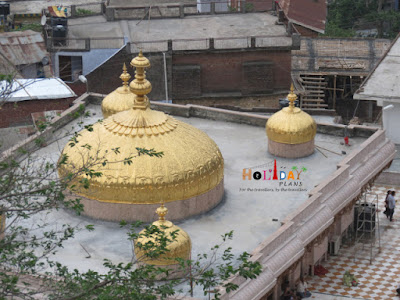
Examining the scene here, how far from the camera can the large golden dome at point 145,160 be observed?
113 feet

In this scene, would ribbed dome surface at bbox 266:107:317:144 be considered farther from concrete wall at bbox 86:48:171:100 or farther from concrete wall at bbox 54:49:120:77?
concrete wall at bbox 54:49:120:77

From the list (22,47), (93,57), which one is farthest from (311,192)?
(22,47)

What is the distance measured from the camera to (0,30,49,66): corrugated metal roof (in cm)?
5556

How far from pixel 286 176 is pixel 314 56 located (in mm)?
20794

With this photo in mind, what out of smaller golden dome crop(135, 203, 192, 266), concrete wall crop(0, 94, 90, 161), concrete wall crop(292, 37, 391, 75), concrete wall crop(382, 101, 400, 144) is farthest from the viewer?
concrete wall crop(292, 37, 391, 75)

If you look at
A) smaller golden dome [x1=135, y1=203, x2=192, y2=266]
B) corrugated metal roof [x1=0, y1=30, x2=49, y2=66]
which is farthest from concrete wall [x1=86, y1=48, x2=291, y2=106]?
smaller golden dome [x1=135, y1=203, x2=192, y2=266]

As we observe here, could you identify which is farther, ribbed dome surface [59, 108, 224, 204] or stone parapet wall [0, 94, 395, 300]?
ribbed dome surface [59, 108, 224, 204]

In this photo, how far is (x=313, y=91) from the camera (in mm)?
54938

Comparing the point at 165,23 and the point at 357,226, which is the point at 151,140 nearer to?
the point at 357,226

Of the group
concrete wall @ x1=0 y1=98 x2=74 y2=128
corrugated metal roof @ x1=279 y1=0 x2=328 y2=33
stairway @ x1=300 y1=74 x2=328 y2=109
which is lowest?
stairway @ x1=300 y1=74 x2=328 y2=109

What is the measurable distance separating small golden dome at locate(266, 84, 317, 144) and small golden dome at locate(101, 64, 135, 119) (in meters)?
5.37

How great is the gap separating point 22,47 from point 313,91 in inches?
533

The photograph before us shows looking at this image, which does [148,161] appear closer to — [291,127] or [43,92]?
[291,127]

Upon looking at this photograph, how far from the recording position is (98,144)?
35.5 metres
